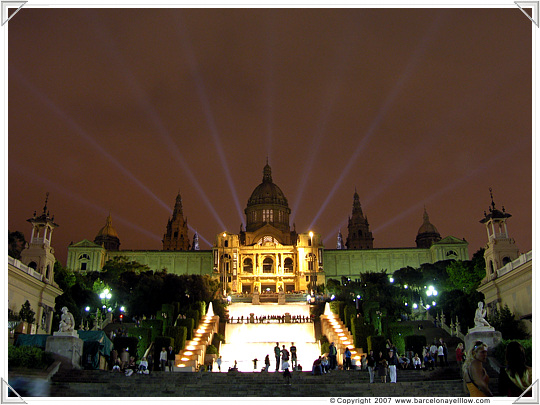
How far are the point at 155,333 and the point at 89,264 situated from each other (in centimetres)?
7233

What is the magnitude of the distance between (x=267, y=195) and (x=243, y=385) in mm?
105752

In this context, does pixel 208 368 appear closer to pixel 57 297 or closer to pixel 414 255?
pixel 57 297

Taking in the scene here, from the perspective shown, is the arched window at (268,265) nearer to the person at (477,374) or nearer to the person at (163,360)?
the person at (163,360)

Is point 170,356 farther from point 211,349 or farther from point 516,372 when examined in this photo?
point 516,372

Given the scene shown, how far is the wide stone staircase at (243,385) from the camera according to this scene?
23250mm

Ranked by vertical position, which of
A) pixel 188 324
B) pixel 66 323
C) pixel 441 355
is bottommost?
pixel 441 355

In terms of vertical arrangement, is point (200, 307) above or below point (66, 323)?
above

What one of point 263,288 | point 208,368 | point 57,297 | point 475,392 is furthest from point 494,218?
point 263,288

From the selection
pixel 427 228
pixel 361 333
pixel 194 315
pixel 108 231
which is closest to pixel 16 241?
pixel 194 315

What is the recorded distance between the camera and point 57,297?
5759cm

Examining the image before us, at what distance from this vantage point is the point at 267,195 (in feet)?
427

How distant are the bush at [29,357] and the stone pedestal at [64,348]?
445mm

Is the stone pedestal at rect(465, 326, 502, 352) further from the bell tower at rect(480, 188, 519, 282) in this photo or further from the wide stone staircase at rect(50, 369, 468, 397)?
the bell tower at rect(480, 188, 519, 282)

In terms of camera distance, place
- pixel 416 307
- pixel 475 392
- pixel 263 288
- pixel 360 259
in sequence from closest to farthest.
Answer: pixel 475 392
pixel 416 307
pixel 263 288
pixel 360 259
